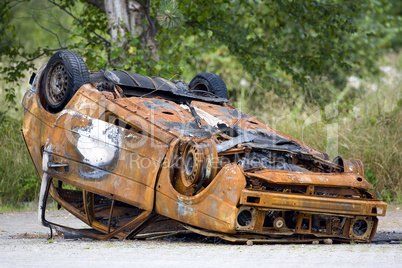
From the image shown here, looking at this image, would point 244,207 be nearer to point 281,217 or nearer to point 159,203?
point 281,217

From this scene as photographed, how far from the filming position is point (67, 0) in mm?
13859

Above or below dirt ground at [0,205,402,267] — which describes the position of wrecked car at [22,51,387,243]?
above

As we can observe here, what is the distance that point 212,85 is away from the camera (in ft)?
28.6

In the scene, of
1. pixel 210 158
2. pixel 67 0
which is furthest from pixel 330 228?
pixel 67 0

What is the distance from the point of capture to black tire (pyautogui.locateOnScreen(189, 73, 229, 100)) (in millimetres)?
8664

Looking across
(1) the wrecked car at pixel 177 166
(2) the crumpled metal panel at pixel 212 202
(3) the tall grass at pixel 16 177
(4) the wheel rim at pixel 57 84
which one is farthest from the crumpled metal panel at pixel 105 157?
(3) the tall grass at pixel 16 177

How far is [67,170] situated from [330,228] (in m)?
3.10

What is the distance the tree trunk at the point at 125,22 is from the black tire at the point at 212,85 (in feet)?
11.0

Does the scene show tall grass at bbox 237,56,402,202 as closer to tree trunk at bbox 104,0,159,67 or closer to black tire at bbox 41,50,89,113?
tree trunk at bbox 104,0,159,67

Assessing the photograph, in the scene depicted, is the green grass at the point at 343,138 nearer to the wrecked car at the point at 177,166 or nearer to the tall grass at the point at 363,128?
the tall grass at the point at 363,128

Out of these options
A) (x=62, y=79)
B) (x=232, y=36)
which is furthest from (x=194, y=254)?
(x=232, y=36)

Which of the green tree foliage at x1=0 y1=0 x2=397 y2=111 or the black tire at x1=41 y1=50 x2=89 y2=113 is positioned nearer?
the black tire at x1=41 y1=50 x2=89 y2=113

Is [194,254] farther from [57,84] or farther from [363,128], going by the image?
[363,128]

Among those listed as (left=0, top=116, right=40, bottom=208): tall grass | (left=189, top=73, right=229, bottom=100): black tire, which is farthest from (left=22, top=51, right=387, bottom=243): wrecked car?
(left=0, top=116, right=40, bottom=208): tall grass
